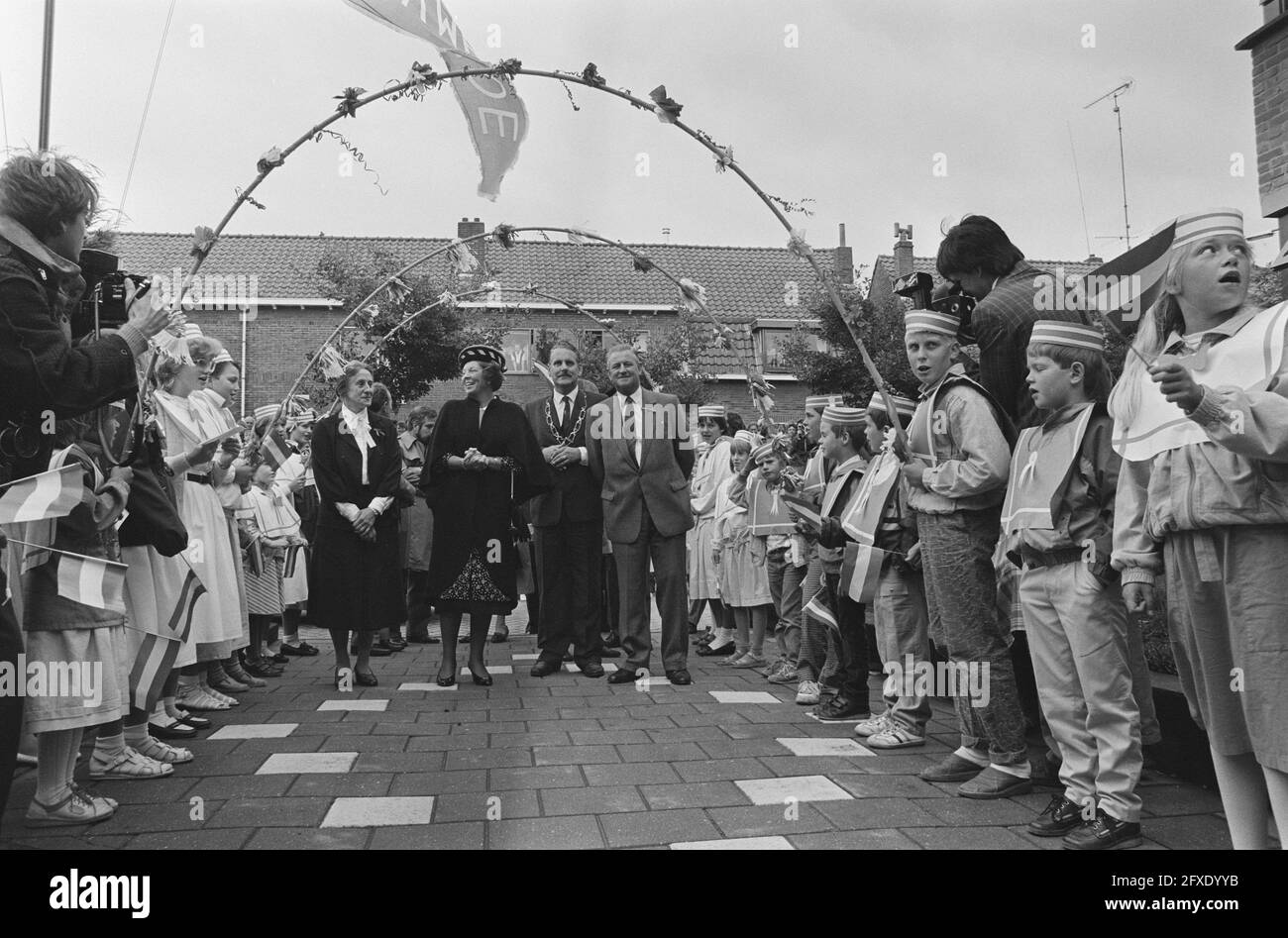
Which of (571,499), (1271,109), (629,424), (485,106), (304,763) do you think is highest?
(1271,109)

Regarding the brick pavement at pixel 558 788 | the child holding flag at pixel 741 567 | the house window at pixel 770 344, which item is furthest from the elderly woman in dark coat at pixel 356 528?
the house window at pixel 770 344

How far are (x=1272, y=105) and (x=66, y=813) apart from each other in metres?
11.6

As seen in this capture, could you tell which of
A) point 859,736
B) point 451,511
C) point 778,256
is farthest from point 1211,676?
point 778,256

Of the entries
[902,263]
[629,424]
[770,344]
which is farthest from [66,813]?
[902,263]

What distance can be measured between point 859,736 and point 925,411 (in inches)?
66.6

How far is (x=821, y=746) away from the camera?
14.9 ft

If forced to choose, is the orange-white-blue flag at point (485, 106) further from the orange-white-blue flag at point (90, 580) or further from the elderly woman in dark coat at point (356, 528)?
the orange-white-blue flag at point (90, 580)

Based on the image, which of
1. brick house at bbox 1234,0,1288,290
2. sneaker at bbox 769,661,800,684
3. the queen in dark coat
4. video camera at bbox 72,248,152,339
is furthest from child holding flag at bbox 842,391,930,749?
brick house at bbox 1234,0,1288,290

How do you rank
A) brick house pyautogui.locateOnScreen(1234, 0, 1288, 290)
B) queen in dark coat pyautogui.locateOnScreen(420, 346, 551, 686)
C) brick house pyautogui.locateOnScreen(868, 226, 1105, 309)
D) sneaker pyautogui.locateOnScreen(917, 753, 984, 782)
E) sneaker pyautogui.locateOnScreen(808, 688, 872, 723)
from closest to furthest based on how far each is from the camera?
sneaker pyautogui.locateOnScreen(917, 753, 984, 782), sneaker pyautogui.locateOnScreen(808, 688, 872, 723), queen in dark coat pyautogui.locateOnScreen(420, 346, 551, 686), brick house pyautogui.locateOnScreen(1234, 0, 1288, 290), brick house pyautogui.locateOnScreen(868, 226, 1105, 309)

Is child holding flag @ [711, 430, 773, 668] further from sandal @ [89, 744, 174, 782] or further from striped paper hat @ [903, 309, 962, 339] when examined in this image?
sandal @ [89, 744, 174, 782]

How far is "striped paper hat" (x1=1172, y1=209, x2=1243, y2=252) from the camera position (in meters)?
2.68

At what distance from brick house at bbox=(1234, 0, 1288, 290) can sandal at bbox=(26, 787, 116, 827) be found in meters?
10.7

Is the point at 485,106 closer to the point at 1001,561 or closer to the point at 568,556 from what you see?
the point at 568,556
